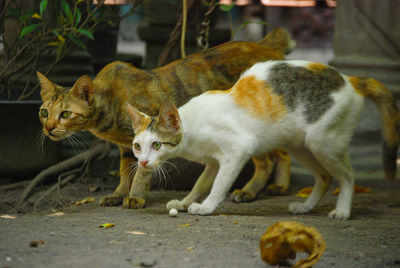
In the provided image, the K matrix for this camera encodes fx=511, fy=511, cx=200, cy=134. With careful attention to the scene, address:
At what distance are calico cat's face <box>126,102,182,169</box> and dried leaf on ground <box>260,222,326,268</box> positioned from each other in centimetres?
113

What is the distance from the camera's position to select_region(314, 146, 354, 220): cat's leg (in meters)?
3.33

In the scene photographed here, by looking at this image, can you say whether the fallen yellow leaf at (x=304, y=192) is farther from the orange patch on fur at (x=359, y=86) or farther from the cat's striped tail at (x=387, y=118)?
the orange patch on fur at (x=359, y=86)

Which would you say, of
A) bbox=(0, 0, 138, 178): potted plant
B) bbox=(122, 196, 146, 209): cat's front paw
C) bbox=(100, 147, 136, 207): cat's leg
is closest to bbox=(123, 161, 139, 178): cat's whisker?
bbox=(100, 147, 136, 207): cat's leg

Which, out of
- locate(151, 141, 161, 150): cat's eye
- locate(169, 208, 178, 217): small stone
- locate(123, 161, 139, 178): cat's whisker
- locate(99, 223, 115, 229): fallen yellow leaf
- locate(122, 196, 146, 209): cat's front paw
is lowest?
locate(122, 196, 146, 209): cat's front paw

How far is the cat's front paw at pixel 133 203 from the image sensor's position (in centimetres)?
363

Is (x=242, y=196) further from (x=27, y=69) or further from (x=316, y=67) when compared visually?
(x=27, y=69)

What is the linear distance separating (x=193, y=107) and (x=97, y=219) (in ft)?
3.13

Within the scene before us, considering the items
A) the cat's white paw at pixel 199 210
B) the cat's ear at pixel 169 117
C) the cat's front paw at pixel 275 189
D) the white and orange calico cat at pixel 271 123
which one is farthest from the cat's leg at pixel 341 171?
the cat's front paw at pixel 275 189

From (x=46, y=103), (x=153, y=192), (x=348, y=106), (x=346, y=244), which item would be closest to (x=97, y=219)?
(x=46, y=103)

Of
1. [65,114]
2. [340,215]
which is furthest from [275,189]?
[65,114]

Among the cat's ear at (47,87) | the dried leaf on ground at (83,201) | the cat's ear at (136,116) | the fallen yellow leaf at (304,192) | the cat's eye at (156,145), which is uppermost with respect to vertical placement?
the cat's ear at (47,87)

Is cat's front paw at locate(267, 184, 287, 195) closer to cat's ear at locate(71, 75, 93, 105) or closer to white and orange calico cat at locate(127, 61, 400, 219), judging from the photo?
white and orange calico cat at locate(127, 61, 400, 219)

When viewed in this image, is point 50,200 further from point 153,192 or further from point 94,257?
point 94,257

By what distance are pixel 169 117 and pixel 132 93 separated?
681mm
